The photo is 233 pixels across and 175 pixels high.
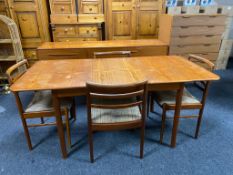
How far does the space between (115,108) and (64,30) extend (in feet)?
7.07

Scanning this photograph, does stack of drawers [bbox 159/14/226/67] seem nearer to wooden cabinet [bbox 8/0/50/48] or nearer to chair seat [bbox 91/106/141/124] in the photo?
chair seat [bbox 91/106/141/124]

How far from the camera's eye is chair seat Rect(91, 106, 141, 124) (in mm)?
1434

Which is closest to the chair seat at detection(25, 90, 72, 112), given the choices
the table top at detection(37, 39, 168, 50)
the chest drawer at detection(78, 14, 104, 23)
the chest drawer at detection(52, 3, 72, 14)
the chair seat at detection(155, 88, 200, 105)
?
the chair seat at detection(155, 88, 200, 105)

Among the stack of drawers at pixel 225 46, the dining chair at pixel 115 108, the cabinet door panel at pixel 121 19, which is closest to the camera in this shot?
the dining chair at pixel 115 108

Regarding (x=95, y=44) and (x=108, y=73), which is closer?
(x=108, y=73)

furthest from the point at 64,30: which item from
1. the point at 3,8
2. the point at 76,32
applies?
the point at 3,8

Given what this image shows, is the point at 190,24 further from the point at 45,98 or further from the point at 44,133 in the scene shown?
the point at 44,133

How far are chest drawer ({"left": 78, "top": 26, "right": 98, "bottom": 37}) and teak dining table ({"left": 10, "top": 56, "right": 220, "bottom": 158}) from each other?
4.21ft

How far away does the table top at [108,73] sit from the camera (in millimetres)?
1366

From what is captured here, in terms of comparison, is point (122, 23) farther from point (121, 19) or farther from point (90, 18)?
point (90, 18)

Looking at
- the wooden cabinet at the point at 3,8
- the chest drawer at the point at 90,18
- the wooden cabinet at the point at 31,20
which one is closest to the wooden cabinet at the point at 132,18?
the chest drawer at the point at 90,18

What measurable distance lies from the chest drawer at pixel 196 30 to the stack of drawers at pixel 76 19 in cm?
126

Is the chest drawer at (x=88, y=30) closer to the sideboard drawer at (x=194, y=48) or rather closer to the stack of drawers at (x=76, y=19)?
the stack of drawers at (x=76, y=19)

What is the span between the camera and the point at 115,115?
1.48 m
